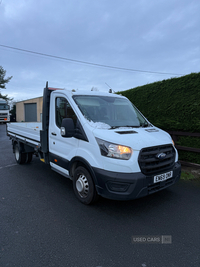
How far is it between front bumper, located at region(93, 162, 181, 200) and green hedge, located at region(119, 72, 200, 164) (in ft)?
11.1

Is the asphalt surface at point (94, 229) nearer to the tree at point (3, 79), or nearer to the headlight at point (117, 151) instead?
the headlight at point (117, 151)

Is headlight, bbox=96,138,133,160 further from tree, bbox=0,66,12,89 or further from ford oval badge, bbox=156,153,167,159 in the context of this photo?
tree, bbox=0,66,12,89

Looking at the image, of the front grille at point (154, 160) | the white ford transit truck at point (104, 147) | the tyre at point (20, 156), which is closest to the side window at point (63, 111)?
the white ford transit truck at point (104, 147)

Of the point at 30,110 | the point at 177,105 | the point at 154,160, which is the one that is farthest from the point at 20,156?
the point at 30,110

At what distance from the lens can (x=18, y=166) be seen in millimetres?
6234

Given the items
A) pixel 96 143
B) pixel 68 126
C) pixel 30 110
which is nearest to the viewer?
pixel 96 143

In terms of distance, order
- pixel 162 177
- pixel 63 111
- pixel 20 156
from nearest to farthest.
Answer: pixel 162 177 < pixel 63 111 < pixel 20 156

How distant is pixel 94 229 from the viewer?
109 inches

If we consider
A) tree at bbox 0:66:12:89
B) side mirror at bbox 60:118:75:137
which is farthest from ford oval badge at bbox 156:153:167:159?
tree at bbox 0:66:12:89

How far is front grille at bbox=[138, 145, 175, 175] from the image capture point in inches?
118

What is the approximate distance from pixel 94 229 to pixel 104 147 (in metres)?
1.25

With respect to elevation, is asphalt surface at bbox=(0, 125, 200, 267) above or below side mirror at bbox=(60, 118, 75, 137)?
below

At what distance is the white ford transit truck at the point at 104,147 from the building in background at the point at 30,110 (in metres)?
30.3

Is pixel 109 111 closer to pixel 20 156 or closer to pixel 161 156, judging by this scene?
pixel 161 156
